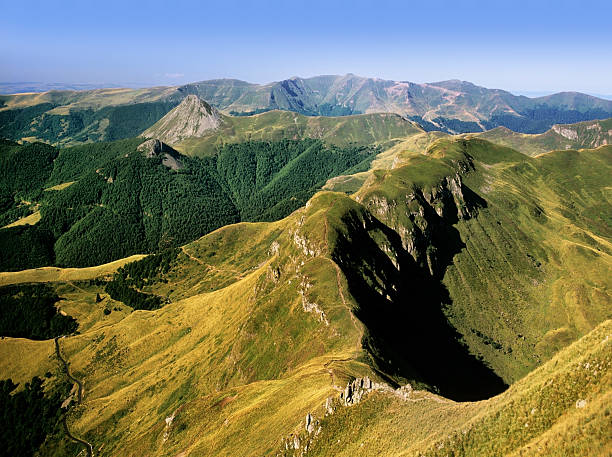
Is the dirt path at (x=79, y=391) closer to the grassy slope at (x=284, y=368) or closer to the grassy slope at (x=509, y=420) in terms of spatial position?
the grassy slope at (x=284, y=368)

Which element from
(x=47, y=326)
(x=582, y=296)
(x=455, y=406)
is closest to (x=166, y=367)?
(x=47, y=326)

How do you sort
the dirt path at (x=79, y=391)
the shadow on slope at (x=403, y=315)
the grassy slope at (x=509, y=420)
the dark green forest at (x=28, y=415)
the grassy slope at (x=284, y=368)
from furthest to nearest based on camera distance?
1. the dark green forest at (x=28, y=415)
2. the dirt path at (x=79, y=391)
3. the shadow on slope at (x=403, y=315)
4. the grassy slope at (x=284, y=368)
5. the grassy slope at (x=509, y=420)

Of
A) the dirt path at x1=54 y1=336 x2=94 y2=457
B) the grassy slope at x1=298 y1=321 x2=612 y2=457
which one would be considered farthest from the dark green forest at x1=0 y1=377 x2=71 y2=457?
the grassy slope at x1=298 y1=321 x2=612 y2=457

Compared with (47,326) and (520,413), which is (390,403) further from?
(47,326)

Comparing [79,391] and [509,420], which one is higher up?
[509,420]

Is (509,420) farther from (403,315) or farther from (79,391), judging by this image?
(79,391)

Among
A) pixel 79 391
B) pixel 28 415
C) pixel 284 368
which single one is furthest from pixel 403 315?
pixel 28 415

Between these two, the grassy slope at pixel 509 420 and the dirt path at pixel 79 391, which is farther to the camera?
the dirt path at pixel 79 391

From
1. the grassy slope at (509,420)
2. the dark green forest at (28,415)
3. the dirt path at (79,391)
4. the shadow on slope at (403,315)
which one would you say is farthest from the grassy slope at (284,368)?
the dark green forest at (28,415)

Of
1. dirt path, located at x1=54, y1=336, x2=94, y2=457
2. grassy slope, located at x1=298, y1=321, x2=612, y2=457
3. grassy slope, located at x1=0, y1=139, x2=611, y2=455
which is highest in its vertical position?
grassy slope, located at x1=298, y1=321, x2=612, y2=457

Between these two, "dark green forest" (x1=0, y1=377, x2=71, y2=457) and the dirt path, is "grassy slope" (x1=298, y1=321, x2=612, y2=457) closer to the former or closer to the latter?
the dirt path

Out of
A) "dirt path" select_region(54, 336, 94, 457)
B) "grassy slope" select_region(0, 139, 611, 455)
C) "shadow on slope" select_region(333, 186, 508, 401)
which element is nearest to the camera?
"grassy slope" select_region(0, 139, 611, 455)
